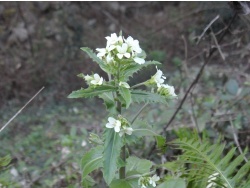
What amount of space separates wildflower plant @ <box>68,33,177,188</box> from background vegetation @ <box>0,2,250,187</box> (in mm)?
635

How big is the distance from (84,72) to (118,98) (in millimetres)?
4295

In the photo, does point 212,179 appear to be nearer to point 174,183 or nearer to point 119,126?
point 174,183

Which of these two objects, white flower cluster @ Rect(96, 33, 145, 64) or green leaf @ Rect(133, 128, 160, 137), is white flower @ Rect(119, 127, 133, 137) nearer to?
green leaf @ Rect(133, 128, 160, 137)

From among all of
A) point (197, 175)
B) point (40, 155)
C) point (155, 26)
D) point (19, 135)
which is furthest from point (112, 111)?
point (155, 26)

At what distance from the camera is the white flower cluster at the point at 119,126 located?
1746mm

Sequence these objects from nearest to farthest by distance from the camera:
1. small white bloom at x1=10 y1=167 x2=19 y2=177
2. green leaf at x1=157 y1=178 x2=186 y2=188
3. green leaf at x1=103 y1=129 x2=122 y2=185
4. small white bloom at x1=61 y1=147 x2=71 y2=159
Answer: green leaf at x1=103 y1=129 x2=122 y2=185, green leaf at x1=157 y1=178 x2=186 y2=188, small white bloom at x1=10 y1=167 x2=19 y2=177, small white bloom at x1=61 y1=147 x2=71 y2=159

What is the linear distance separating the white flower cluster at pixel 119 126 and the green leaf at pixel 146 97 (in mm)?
108

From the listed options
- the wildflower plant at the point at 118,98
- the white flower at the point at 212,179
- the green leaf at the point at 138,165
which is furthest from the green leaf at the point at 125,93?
the white flower at the point at 212,179

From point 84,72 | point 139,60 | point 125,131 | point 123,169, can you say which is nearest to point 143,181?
point 123,169

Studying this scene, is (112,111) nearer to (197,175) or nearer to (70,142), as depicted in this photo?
(197,175)

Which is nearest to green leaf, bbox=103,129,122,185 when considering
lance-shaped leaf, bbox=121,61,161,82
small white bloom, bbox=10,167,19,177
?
lance-shaped leaf, bbox=121,61,161,82

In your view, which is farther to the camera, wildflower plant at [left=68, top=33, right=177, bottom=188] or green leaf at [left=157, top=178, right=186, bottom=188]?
green leaf at [left=157, top=178, right=186, bottom=188]

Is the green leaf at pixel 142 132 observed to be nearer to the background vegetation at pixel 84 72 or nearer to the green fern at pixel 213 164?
the green fern at pixel 213 164

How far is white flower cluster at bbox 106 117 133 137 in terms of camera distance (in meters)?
1.75
